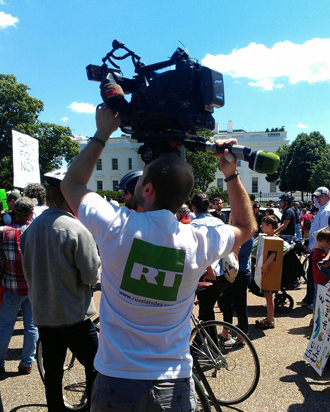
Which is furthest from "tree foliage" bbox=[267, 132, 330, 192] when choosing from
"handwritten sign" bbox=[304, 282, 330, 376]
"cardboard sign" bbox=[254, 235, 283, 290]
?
"handwritten sign" bbox=[304, 282, 330, 376]

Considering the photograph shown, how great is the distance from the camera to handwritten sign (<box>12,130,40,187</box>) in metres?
7.58

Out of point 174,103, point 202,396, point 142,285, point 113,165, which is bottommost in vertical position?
point 202,396

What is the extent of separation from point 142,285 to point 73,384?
262 cm

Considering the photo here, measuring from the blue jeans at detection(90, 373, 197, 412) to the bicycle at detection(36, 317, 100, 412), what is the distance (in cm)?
195

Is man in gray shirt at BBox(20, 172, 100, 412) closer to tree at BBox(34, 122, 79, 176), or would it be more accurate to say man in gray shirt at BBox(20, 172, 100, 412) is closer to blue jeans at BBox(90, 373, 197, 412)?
blue jeans at BBox(90, 373, 197, 412)

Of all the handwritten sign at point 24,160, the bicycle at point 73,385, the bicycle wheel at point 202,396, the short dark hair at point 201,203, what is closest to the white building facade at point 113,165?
the handwritten sign at point 24,160

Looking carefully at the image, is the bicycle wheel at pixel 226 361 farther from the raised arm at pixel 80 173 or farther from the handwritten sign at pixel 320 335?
the raised arm at pixel 80 173

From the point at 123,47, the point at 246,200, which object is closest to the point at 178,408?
the point at 246,200

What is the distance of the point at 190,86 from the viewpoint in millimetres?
1758

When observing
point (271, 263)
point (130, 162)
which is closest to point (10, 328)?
point (271, 263)

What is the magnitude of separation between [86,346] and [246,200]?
1.78 m

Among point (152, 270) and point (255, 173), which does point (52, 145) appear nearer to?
point (152, 270)

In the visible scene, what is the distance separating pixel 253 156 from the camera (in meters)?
1.46

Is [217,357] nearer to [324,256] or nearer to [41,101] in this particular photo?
[324,256]
